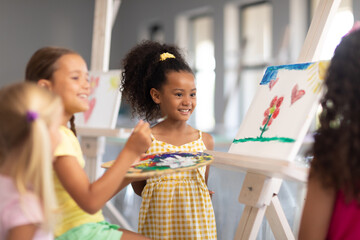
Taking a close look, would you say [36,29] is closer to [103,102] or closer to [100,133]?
[103,102]

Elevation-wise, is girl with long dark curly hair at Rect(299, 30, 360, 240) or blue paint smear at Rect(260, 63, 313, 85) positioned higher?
blue paint smear at Rect(260, 63, 313, 85)

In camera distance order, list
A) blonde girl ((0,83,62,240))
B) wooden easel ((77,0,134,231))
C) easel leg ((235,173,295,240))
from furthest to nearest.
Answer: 1. wooden easel ((77,0,134,231))
2. easel leg ((235,173,295,240))
3. blonde girl ((0,83,62,240))

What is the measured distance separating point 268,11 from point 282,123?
5.50 m

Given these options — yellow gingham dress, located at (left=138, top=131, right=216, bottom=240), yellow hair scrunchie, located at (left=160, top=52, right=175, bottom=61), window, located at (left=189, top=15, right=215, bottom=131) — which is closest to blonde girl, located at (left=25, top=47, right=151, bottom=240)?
yellow gingham dress, located at (left=138, top=131, right=216, bottom=240)

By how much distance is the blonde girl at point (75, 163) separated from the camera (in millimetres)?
1125

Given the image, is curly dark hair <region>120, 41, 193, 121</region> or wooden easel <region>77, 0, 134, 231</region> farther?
wooden easel <region>77, 0, 134, 231</region>

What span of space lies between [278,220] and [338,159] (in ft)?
1.96

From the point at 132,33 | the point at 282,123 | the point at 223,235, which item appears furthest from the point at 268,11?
the point at 282,123

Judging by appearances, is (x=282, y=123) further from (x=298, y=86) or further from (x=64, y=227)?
(x=64, y=227)

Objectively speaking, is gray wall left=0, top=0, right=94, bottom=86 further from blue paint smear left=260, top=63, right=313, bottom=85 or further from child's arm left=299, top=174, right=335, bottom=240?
child's arm left=299, top=174, right=335, bottom=240

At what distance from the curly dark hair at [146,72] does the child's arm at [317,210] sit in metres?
0.84

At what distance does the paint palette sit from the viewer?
3.83ft

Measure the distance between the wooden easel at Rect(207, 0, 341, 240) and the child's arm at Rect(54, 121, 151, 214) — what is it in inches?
14.2

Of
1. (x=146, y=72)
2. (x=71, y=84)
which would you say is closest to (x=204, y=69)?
(x=146, y=72)
